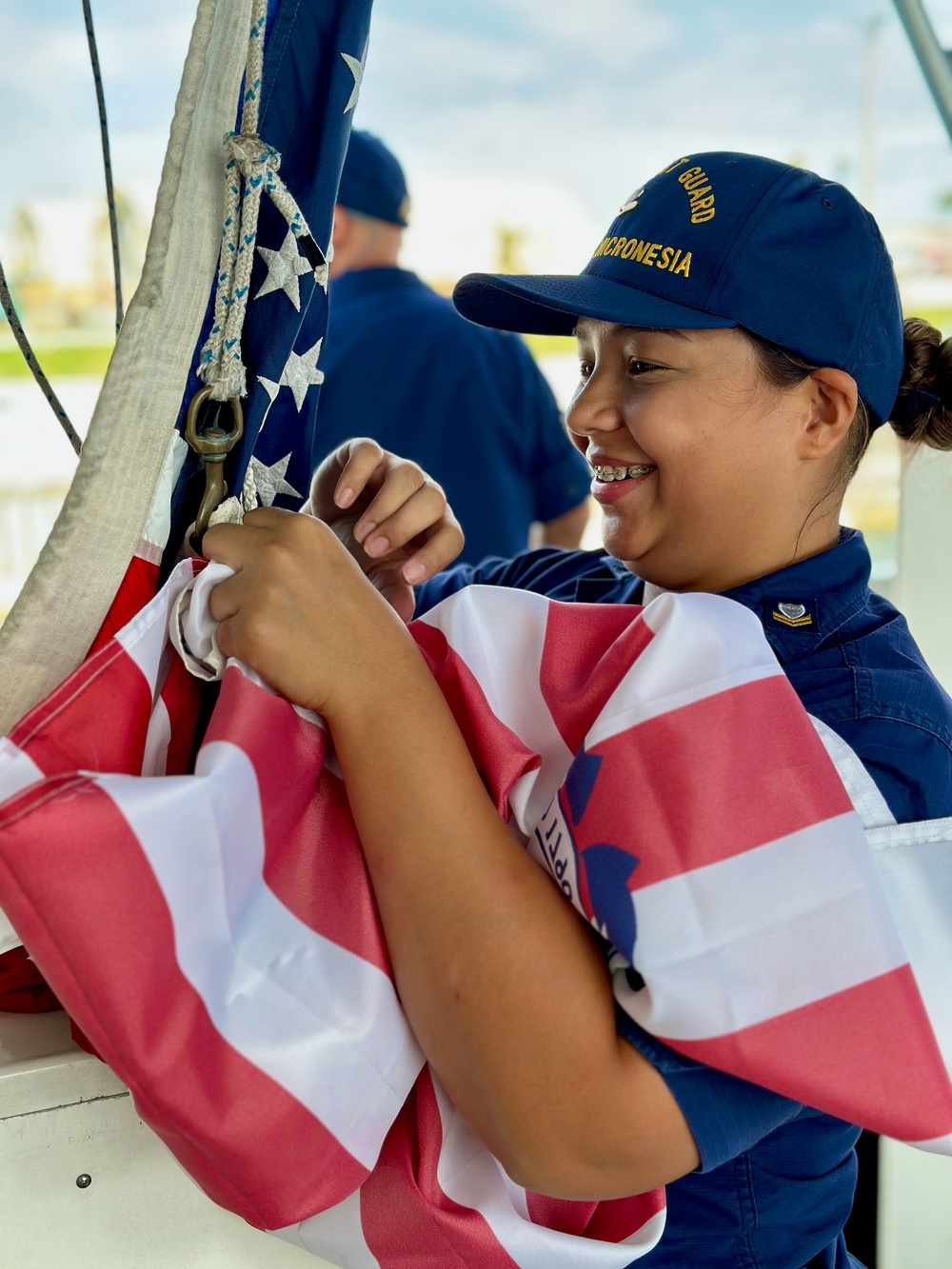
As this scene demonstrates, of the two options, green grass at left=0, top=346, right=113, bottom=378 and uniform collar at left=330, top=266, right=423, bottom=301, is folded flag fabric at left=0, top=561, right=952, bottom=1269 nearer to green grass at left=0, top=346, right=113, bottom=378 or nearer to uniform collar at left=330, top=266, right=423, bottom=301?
uniform collar at left=330, top=266, right=423, bottom=301

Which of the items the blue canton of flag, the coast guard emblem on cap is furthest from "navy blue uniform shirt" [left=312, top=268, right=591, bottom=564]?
the blue canton of flag

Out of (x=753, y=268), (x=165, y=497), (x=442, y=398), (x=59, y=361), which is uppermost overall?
(x=753, y=268)

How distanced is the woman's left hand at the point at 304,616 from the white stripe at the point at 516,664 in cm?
5

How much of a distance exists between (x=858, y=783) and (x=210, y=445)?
1.64 ft

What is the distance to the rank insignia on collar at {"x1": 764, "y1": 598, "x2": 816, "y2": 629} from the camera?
98 cm

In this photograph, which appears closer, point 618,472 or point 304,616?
point 304,616

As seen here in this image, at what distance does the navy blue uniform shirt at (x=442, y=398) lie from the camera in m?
2.39

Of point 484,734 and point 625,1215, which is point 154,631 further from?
point 625,1215


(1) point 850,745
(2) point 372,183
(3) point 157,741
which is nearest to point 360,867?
(3) point 157,741

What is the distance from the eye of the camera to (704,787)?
66cm

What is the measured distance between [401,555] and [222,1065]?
0.55 metres

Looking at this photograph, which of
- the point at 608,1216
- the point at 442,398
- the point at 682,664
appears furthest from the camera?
the point at 442,398

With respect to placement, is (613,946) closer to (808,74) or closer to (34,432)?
(34,432)

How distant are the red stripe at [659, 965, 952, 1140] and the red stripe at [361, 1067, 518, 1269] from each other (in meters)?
0.18
